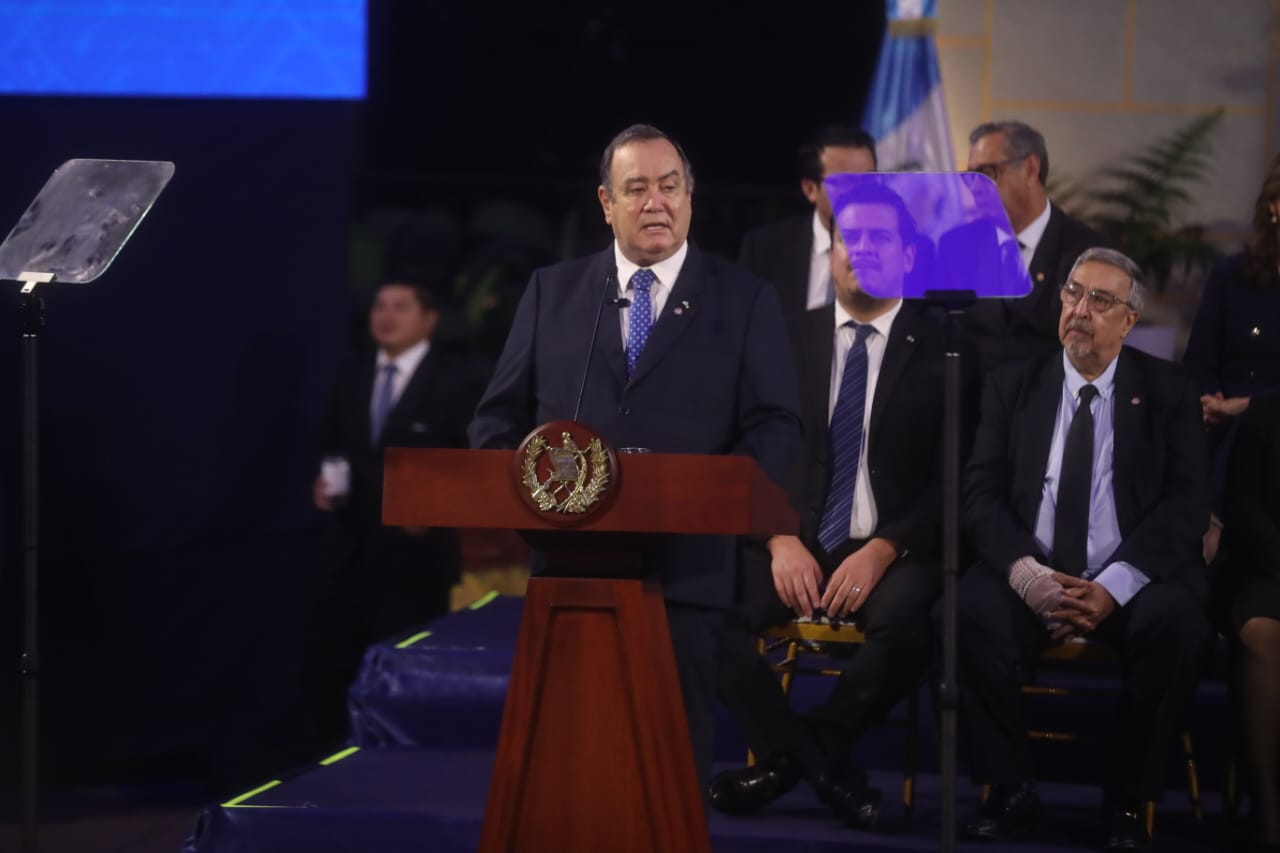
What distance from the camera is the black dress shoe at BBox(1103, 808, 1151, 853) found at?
3307mm

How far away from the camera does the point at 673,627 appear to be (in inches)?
110

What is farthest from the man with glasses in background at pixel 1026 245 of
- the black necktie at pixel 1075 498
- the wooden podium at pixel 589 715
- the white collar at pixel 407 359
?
the white collar at pixel 407 359

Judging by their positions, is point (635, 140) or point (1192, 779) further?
point (1192, 779)

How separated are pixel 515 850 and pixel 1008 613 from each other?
1429 mm

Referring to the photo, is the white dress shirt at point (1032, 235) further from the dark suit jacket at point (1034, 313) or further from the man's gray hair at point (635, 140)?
the man's gray hair at point (635, 140)

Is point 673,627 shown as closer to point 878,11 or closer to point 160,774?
point 160,774

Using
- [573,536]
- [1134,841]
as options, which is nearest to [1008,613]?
[1134,841]

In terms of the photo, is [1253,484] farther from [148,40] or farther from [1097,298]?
[148,40]

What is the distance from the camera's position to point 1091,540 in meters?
3.68

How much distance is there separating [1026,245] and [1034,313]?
19 centimetres

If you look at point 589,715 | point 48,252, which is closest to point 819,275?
point 48,252

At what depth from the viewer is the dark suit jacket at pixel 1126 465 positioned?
359 centimetres

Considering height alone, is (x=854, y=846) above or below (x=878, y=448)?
below

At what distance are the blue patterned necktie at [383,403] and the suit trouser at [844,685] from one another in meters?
2.21
